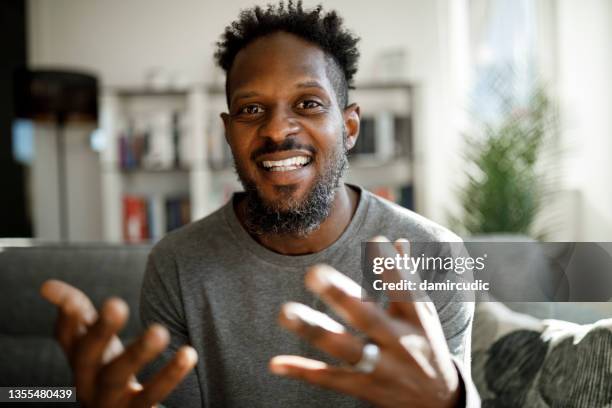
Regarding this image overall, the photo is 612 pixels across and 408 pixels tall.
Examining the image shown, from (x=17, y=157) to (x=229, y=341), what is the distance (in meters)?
2.29

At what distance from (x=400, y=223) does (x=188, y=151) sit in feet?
6.29

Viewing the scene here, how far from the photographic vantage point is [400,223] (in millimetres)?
667

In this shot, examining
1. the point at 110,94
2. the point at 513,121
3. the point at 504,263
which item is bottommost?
the point at 504,263

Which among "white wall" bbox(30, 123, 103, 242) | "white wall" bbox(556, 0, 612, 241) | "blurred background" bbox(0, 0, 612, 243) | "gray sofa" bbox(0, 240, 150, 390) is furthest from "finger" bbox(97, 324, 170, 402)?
"white wall" bbox(30, 123, 103, 242)

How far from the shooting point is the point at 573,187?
2.09 meters

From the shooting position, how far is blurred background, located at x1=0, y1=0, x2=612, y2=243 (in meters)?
1.99

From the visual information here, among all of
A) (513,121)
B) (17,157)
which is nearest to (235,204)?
(513,121)

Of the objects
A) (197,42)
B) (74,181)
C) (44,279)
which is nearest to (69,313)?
(44,279)

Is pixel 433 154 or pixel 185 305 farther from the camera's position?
pixel 433 154

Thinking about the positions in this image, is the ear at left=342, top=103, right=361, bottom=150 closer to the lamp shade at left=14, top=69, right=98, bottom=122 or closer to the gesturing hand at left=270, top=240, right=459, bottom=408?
the gesturing hand at left=270, top=240, right=459, bottom=408

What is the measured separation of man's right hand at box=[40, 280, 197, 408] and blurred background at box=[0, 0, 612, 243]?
170 centimetres

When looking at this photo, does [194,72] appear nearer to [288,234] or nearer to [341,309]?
[288,234]

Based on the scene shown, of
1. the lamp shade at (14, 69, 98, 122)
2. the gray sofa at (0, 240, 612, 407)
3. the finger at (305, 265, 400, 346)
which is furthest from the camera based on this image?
the lamp shade at (14, 69, 98, 122)

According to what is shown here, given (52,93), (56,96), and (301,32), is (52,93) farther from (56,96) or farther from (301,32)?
(301,32)
